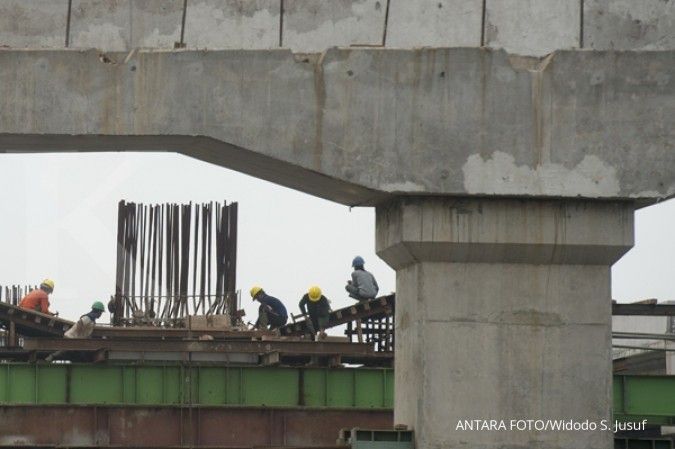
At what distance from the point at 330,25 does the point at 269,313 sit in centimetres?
1987

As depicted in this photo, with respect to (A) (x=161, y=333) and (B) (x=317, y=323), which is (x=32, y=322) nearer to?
(A) (x=161, y=333)

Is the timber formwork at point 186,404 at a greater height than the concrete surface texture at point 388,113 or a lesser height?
lesser

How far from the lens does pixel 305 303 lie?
1318 inches

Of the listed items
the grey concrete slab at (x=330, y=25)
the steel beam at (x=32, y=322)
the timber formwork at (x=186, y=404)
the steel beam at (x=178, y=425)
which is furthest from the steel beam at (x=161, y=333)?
the grey concrete slab at (x=330, y=25)

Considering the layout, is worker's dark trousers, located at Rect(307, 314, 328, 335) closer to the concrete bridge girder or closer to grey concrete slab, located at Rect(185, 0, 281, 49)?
the concrete bridge girder

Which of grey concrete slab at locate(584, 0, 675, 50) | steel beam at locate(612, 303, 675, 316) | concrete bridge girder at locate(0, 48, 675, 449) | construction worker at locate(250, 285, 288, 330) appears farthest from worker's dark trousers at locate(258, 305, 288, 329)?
grey concrete slab at locate(584, 0, 675, 50)

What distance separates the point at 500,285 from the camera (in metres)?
15.0

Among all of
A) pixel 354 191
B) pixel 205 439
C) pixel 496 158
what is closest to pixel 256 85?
pixel 354 191

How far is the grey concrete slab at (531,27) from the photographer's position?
15195 millimetres

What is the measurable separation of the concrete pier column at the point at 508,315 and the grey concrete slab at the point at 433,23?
1525 millimetres

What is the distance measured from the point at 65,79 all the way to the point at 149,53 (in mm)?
801

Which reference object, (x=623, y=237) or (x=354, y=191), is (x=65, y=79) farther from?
(x=623, y=237)

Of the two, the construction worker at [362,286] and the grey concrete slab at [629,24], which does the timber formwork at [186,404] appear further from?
the grey concrete slab at [629,24]

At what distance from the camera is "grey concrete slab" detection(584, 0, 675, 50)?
49.8ft
